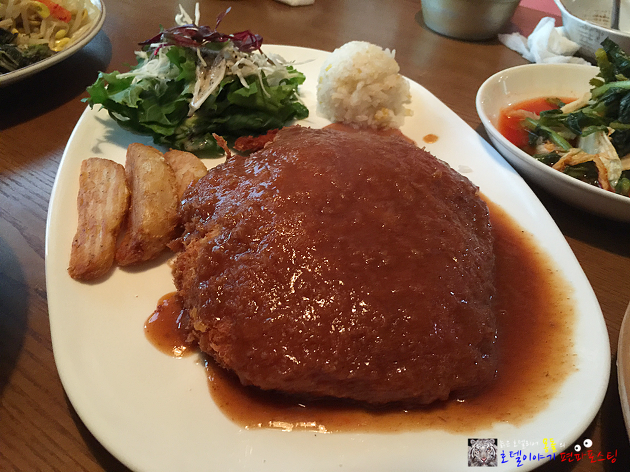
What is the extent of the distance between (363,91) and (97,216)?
2.18 m

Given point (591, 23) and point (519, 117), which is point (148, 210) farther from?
point (591, 23)

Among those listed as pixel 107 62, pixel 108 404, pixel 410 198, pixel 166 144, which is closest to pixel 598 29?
pixel 410 198

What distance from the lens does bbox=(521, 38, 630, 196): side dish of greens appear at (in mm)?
2637

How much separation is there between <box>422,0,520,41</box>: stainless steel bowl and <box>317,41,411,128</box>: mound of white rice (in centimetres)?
179

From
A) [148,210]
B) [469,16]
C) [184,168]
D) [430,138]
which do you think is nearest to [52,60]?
[184,168]

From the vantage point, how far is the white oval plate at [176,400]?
150 cm

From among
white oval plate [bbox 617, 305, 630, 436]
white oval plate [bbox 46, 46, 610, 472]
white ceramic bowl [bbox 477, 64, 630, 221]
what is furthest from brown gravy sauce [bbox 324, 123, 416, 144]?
white oval plate [bbox 617, 305, 630, 436]

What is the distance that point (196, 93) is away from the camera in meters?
2.92

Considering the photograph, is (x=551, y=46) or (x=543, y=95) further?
(x=551, y=46)

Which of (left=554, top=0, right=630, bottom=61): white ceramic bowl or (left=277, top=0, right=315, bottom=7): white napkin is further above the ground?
(left=554, top=0, right=630, bottom=61): white ceramic bowl

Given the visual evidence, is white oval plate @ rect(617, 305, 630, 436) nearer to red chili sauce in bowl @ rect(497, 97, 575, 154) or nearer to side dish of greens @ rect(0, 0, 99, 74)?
red chili sauce in bowl @ rect(497, 97, 575, 154)

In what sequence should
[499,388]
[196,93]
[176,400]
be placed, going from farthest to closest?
[196,93] < [499,388] < [176,400]

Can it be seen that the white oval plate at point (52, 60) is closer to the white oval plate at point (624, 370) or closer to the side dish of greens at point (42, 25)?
the side dish of greens at point (42, 25)

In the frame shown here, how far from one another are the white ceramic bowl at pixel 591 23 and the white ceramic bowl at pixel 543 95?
0.91 m
